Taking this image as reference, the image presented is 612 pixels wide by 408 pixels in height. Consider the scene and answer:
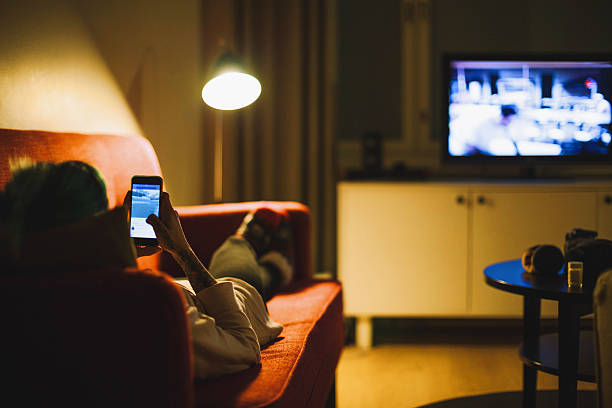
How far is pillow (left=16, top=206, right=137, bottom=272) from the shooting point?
0.82 m

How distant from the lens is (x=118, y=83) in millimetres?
2078

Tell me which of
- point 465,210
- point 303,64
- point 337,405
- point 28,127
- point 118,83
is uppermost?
point 303,64

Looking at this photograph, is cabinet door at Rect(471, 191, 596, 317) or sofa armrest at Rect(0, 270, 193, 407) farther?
cabinet door at Rect(471, 191, 596, 317)

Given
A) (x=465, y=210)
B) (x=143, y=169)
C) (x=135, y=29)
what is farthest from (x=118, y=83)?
(x=465, y=210)

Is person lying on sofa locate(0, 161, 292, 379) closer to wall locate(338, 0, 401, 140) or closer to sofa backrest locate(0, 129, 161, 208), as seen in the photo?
sofa backrest locate(0, 129, 161, 208)

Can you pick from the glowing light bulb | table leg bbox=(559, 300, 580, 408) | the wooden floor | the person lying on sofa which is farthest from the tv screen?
the person lying on sofa

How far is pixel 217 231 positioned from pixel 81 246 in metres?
1.06

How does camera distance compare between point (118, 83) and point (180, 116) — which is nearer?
point (118, 83)

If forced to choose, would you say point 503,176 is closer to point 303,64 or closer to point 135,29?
point 303,64

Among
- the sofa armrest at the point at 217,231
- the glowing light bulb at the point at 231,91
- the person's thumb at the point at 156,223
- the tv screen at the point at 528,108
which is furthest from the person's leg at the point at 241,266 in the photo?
the tv screen at the point at 528,108

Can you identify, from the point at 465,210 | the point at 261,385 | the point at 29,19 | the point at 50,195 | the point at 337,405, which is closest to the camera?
the point at 50,195

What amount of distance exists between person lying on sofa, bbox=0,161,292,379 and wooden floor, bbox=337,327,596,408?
0.80 meters

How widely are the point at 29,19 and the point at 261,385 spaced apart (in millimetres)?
1197

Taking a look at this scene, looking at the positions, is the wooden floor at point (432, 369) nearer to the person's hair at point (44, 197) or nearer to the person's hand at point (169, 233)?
the person's hand at point (169, 233)
